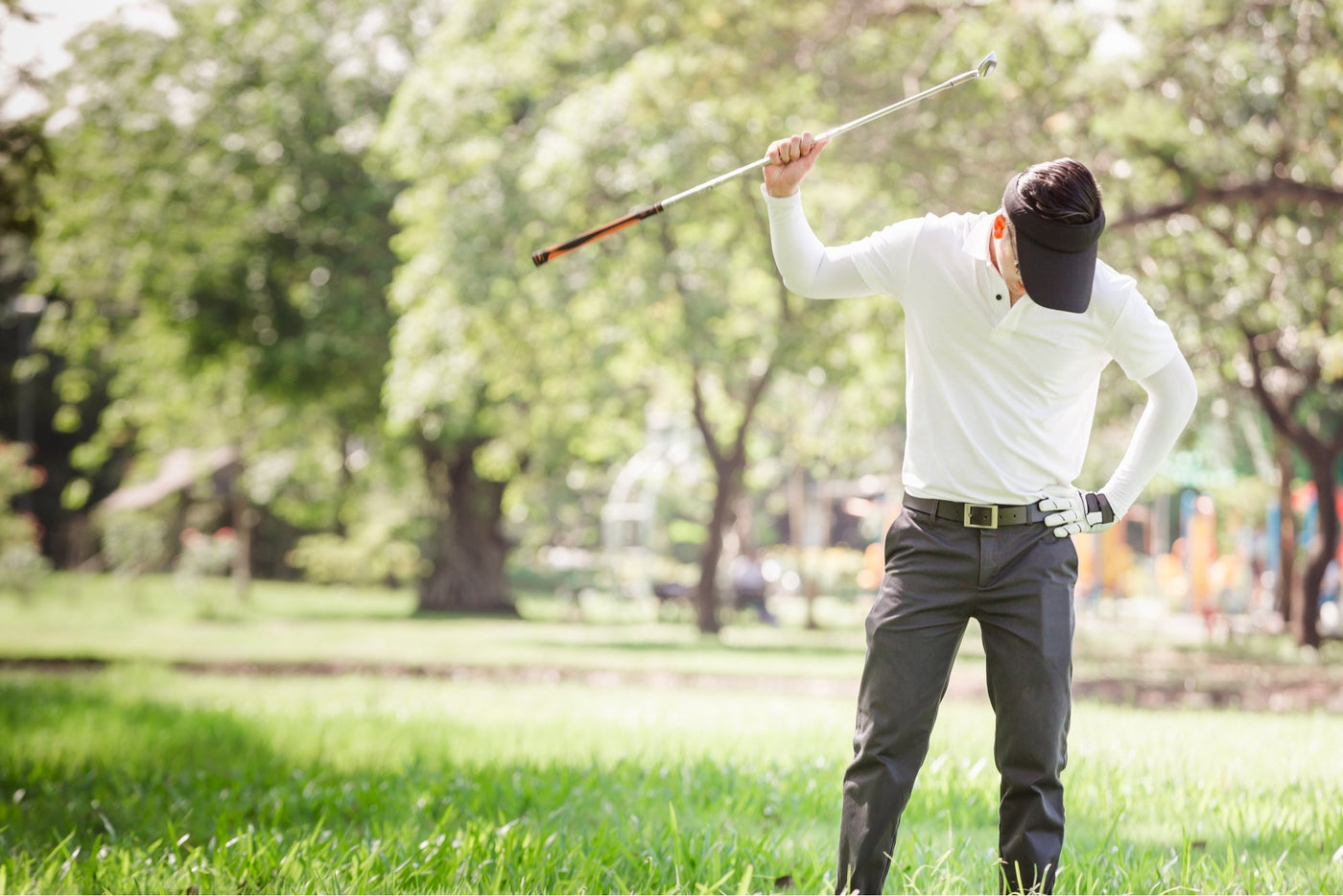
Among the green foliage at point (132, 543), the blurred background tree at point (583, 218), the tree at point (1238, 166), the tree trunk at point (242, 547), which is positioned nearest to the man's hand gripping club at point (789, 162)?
the blurred background tree at point (583, 218)

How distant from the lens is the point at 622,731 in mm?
7344

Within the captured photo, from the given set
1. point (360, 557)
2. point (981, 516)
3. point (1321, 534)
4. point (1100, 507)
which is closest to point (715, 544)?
point (1321, 534)

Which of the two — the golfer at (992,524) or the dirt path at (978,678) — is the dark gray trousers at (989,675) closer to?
the golfer at (992,524)

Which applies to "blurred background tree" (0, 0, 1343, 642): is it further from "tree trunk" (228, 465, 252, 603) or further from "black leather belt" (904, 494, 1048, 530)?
"black leather belt" (904, 494, 1048, 530)

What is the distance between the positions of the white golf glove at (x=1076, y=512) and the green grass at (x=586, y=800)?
3.16ft

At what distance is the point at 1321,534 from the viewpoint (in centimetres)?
1653

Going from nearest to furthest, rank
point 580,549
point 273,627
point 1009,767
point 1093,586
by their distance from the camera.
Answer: point 1009,767 → point 273,627 → point 1093,586 → point 580,549

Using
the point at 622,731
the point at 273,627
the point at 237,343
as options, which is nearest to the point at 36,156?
the point at 622,731

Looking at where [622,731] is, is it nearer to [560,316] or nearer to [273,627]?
[560,316]

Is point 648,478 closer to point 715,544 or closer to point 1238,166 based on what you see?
point 715,544

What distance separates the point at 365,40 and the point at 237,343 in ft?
20.0

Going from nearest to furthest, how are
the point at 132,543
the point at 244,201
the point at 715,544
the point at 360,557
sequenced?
the point at 715,544 → the point at 244,201 → the point at 132,543 → the point at 360,557

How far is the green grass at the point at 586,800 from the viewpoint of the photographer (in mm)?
3686

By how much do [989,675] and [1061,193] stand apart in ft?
4.02
